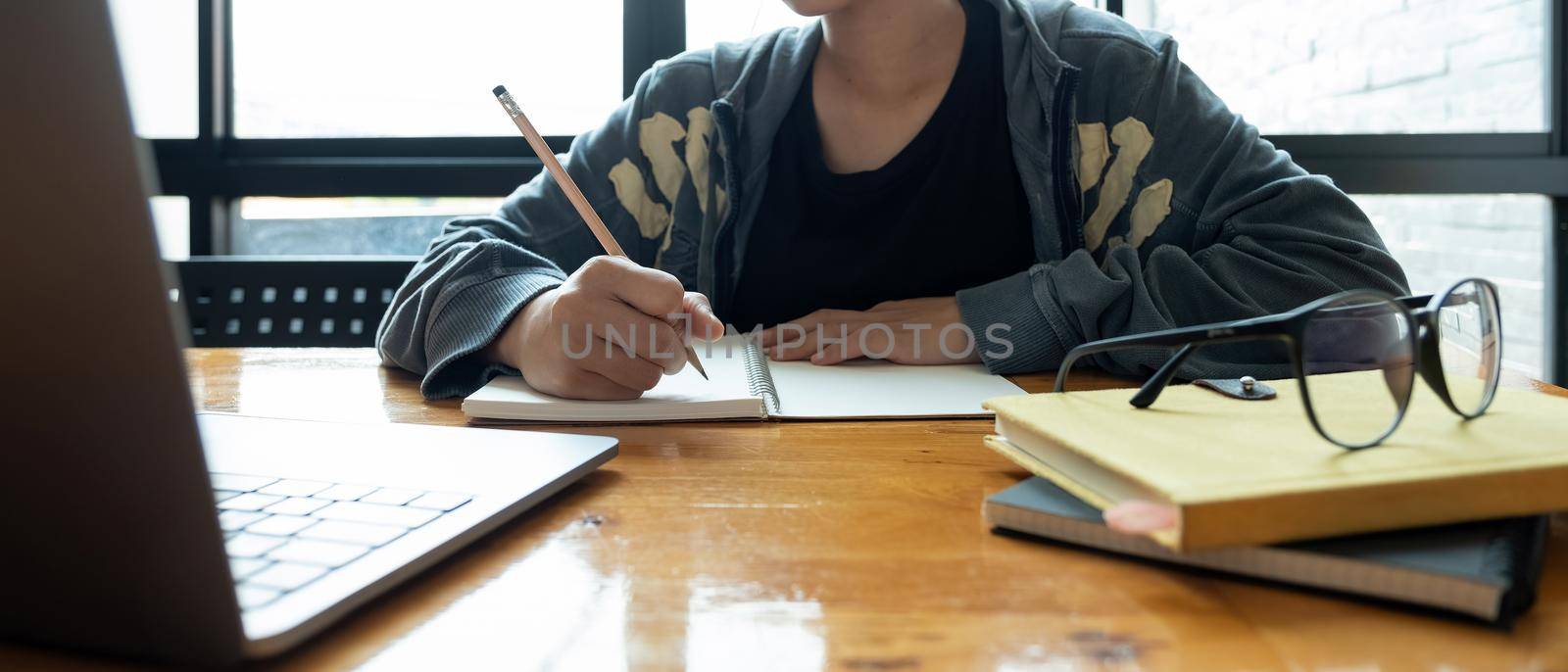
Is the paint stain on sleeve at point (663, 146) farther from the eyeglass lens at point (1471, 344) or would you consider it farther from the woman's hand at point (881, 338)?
the eyeglass lens at point (1471, 344)

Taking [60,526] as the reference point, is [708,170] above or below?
above

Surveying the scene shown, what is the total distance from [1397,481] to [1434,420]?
12 centimetres

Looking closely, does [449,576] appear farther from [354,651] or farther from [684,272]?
[684,272]

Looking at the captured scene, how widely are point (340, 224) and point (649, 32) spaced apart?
2.34 ft

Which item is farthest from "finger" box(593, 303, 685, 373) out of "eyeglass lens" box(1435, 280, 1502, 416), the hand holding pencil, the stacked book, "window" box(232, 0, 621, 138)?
"window" box(232, 0, 621, 138)

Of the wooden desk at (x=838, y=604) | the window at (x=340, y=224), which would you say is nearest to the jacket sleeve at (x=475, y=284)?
the wooden desk at (x=838, y=604)

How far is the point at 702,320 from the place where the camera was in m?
0.75

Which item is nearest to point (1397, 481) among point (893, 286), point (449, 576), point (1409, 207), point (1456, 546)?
point (1456, 546)

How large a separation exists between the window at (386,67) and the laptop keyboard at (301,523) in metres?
1.53

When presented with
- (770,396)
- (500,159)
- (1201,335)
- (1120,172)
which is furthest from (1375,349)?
(500,159)

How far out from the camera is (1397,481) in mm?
350

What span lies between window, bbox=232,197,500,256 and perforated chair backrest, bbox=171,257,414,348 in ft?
1.22

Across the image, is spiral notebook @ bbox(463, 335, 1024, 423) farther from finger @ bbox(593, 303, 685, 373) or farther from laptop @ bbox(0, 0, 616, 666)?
laptop @ bbox(0, 0, 616, 666)

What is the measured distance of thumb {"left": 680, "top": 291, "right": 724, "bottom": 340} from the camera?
747 millimetres
